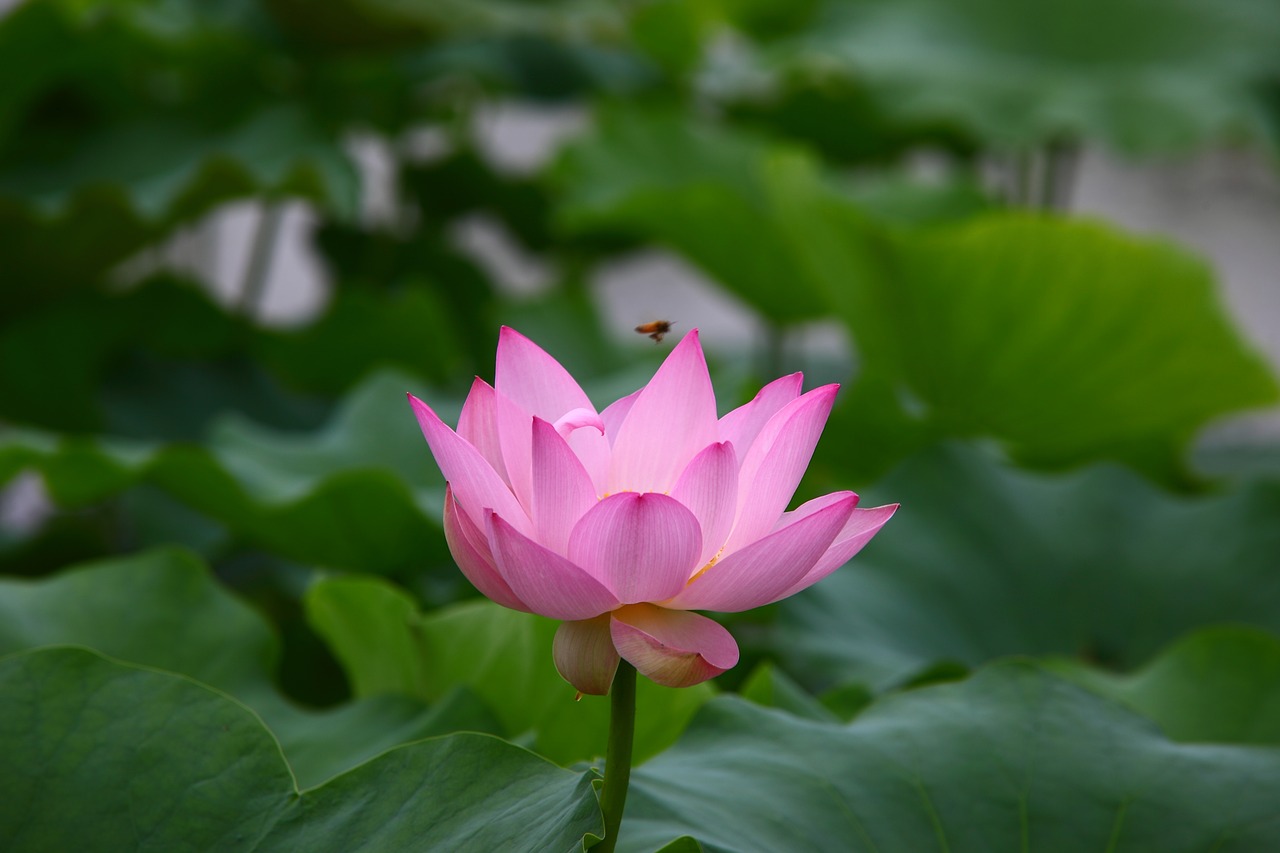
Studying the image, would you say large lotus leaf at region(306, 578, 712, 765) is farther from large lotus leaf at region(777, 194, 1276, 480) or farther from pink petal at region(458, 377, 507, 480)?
large lotus leaf at region(777, 194, 1276, 480)

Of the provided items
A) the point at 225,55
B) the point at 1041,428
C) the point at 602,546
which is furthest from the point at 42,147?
the point at 602,546

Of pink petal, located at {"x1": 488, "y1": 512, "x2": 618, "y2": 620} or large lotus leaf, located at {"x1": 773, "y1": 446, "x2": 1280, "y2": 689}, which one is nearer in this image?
pink petal, located at {"x1": 488, "y1": 512, "x2": 618, "y2": 620}

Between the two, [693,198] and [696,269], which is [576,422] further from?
[696,269]

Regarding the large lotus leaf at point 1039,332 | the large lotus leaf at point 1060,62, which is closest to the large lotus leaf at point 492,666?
the large lotus leaf at point 1039,332

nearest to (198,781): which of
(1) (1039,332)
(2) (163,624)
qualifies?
(2) (163,624)

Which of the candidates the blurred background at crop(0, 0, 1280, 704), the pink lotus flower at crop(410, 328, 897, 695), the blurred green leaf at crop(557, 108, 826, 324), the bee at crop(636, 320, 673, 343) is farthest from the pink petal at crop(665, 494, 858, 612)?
the blurred green leaf at crop(557, 108, 826, 324)

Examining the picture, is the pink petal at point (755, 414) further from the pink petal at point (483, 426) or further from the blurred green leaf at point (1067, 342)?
the blurred green leaf at point (1067, 342)
